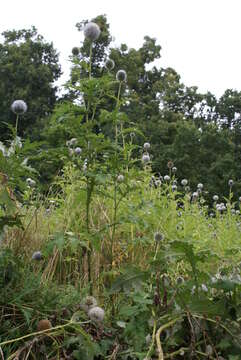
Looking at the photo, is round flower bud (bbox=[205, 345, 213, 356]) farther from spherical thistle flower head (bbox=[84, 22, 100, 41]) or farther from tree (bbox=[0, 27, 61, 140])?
tree (bbox=[0, 27, 61, 140])

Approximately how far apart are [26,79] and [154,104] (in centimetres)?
927

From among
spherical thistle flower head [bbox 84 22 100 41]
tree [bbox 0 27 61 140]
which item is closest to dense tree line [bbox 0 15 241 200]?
tree [bbox 0 27 61 140]

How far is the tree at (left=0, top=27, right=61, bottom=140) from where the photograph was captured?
27828mm

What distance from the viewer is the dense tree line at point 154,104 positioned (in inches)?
912

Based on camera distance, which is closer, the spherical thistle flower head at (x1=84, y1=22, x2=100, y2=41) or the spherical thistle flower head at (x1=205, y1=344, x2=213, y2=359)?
the spherical thistle flower head at (x1=205, y1=344, x2=213, y2=359)

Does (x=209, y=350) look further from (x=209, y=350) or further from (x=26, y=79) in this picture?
(x=26, y=79)

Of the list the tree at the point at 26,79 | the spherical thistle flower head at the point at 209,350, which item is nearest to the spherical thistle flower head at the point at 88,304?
the spherical thistle flower head at the point at 209,350

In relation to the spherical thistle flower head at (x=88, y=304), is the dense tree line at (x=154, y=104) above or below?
above

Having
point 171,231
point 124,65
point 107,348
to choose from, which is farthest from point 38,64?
point 107,348

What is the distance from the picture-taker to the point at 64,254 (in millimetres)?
2822

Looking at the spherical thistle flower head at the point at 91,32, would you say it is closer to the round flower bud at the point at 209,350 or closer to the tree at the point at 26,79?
the round flower bud at the point at 209,350

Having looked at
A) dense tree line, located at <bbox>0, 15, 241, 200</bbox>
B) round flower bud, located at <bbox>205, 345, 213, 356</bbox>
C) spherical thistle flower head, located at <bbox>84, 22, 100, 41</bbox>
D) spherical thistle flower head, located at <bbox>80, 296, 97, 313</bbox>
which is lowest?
round flower bud, located at <bbox>205, 345, 213, 356</bbox>

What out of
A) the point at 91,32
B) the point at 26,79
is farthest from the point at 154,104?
the point at 91,32

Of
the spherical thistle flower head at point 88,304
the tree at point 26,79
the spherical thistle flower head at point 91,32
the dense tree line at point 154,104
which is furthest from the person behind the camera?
the tree at point 26,79
